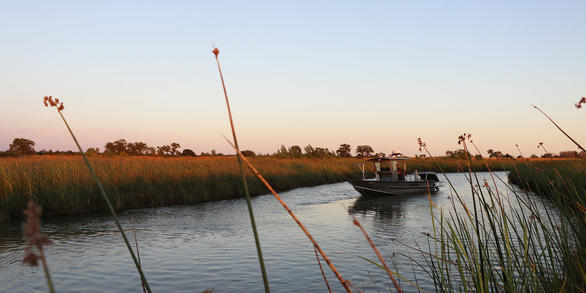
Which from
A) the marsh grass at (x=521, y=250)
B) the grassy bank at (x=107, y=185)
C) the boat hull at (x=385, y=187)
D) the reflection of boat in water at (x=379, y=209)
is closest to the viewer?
the marsh grass at (x=521, y=250)

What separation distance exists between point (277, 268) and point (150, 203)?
1082cm

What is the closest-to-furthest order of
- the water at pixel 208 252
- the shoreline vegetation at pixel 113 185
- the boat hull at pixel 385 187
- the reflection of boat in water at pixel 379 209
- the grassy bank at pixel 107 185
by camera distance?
the water at pixel 208 252
the shoreline vegetation at pixel 113 185
the grassy bank at pixel 107 185
the reflection of boat in water at pixel 379 209
the boat hull at pixel 385 187

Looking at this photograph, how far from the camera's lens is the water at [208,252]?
7.20 meters

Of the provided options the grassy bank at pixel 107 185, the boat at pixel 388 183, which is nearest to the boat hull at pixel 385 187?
the boat at pixel 388 183

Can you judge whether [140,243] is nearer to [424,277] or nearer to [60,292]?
[60,292]

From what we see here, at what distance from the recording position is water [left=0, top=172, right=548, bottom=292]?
23.6ft

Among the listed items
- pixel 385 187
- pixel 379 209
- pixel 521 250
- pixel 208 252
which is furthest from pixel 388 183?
pixel 521 250

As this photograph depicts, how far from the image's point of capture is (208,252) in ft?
31.2

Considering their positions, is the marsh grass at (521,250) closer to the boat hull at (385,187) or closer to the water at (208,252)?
the water at (208,252)

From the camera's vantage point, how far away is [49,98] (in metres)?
1.40

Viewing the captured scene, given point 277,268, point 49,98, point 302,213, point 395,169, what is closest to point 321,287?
point 277,268

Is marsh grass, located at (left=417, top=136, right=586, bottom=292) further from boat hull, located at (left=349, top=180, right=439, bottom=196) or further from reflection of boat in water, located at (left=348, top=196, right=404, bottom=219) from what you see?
boat hull, located at (left=349, top=180, right=439, bottom=196)

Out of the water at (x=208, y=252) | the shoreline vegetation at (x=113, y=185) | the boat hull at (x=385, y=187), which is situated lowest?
the water at (x=208, y=252)

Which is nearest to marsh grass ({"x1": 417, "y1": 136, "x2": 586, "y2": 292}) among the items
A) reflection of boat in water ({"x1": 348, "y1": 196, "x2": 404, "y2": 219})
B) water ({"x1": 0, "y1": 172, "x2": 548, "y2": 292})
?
water ({"x1": 0, "y1": 172, "x2": 548, "y2": 292})
